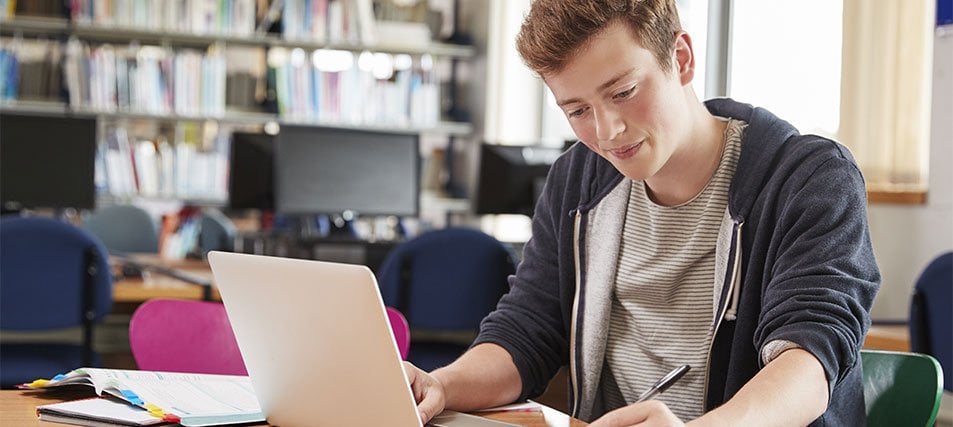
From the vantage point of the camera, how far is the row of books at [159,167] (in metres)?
5.29

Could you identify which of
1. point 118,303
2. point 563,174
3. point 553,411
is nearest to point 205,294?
point 118,303

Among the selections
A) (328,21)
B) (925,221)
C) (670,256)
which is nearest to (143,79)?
(328,21)

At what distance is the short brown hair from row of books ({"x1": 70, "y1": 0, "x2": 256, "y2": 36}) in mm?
4320

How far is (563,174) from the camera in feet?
5.73

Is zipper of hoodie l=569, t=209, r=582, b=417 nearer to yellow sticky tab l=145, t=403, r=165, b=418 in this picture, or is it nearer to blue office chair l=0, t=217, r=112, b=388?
yellow sticky tab l=145, t=403, r=165, b=418

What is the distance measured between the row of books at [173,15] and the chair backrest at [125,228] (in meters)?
0.91

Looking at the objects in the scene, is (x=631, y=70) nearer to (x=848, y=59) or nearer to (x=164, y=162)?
(x=848, y=59)

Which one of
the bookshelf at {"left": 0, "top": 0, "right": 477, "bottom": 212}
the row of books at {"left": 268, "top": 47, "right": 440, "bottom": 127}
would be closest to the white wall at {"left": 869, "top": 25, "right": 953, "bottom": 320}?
the bookshelf at {"left": 0, "top": 0, "right": 477, "bottom": 212}

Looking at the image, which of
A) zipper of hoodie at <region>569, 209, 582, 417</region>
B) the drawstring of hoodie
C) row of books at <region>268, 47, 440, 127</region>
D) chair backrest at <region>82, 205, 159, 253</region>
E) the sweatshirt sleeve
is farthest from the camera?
row of books at <region>268, 47, 440, 127</region>

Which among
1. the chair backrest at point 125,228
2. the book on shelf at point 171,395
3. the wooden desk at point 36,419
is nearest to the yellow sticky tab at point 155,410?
the book on shelf at point 171,395

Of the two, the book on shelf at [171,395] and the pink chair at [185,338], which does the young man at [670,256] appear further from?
the pink chair at [185,338]

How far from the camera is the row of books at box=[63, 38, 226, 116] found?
5.31 meters

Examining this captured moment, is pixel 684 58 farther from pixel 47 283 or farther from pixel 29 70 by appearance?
pixel 29 70

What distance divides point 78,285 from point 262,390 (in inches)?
87.0
